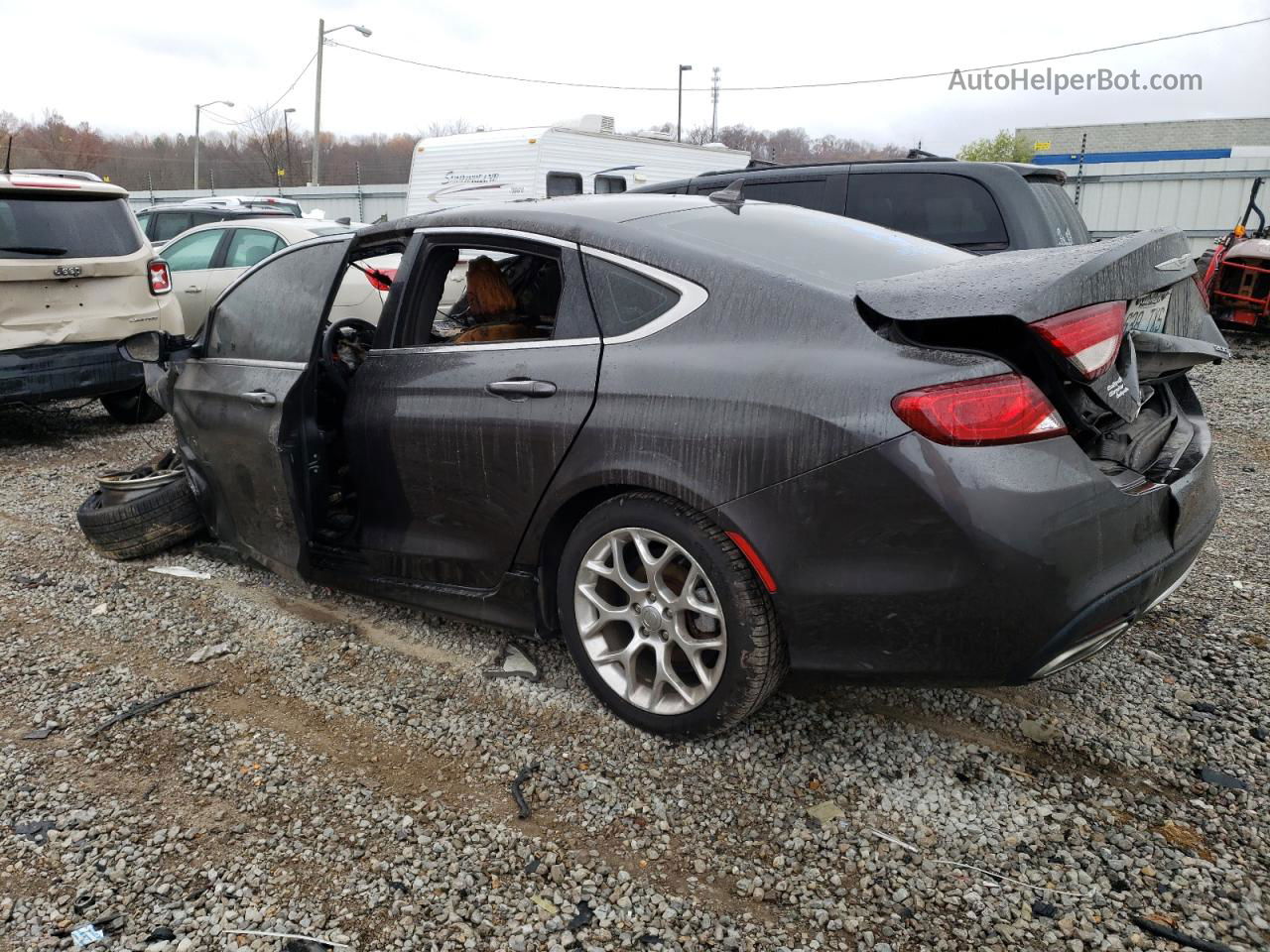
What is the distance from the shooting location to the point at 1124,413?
2383 millimetres

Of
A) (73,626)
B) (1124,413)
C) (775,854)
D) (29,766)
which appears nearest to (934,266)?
(1124,413)

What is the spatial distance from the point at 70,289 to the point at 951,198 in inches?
243

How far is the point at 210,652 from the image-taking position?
A: 3.63 m

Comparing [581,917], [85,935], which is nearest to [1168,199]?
[581,917]

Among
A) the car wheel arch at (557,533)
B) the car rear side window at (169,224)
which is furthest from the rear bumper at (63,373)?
the car rear side window at (169,224)

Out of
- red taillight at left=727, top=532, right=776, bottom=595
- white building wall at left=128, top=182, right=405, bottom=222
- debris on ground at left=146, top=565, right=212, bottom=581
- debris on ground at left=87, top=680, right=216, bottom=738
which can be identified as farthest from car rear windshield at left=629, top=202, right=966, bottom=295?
white building wall at left=128, top=182, right=405, bottom=222

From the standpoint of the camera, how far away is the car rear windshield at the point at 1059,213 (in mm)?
6098

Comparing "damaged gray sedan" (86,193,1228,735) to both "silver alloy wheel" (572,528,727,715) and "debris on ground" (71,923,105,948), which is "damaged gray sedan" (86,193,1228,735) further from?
"debris on ground" (71,923,105,948)

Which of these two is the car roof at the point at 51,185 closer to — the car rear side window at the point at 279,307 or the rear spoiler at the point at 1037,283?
the car rear side window at the point at 279,307

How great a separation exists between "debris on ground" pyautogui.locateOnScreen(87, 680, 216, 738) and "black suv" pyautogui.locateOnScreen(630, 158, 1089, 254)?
4.84 m

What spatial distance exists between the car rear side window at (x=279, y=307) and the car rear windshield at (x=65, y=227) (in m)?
3.24

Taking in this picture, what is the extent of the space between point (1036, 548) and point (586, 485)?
1.24m

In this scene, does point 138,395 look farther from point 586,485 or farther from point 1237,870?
point 1237,870

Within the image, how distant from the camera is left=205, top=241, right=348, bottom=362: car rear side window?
12.1ft
